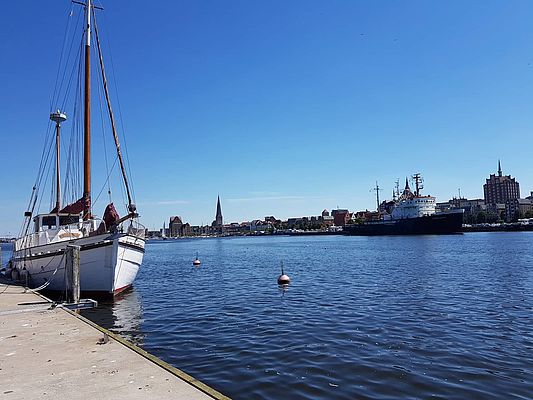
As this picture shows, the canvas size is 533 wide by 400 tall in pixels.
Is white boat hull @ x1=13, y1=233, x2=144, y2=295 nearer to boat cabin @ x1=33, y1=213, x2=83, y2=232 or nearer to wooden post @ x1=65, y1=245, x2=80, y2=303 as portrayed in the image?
boat cabin @ x1=33, y1=213, x2=83, y2=232

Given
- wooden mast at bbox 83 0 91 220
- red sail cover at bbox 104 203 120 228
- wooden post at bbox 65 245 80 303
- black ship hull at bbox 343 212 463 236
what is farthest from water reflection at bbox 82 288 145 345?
black ship hull at bbox 343 212 463 236

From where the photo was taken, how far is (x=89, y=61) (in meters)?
25.9

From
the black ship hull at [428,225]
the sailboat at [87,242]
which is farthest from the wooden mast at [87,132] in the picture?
the black ship hull at [428,225]

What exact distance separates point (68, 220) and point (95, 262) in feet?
19.1

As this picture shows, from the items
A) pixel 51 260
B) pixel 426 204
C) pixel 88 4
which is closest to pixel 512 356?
pixel 51 260

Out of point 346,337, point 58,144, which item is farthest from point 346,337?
point 58,144

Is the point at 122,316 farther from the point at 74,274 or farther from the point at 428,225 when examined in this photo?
the point at 428,225

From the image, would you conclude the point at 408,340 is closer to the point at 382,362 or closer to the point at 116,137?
the point at 382,362

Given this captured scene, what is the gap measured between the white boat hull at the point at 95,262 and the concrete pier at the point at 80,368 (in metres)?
8.21

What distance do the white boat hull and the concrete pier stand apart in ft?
27.0

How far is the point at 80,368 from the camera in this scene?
7.70 m

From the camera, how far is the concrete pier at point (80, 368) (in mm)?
6438

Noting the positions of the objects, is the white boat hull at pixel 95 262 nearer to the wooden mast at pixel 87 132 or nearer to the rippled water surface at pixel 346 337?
the rippled water surface at pixel 346 337

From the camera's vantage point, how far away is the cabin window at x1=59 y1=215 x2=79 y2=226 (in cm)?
2469
